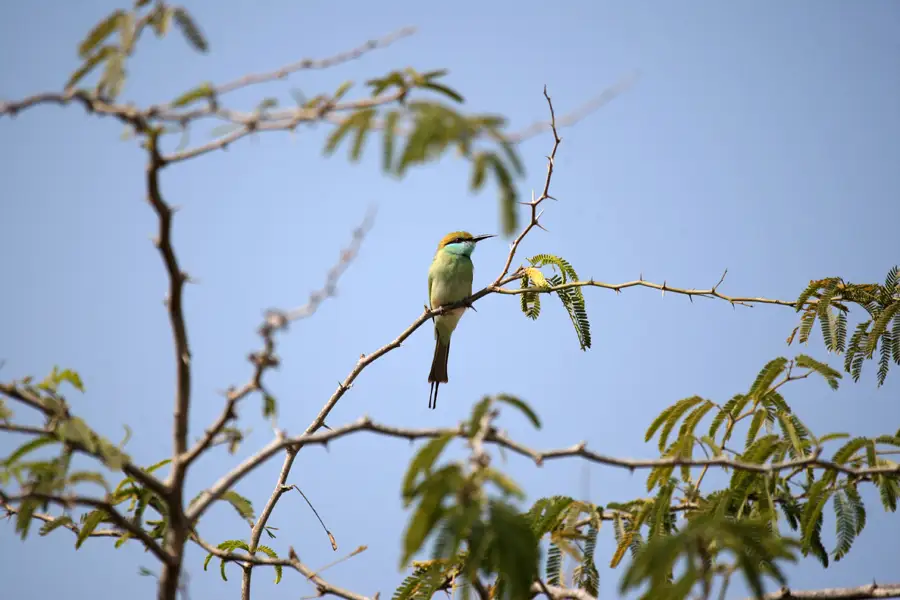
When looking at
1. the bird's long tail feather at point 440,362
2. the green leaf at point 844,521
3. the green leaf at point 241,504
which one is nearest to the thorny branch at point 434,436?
the green leaf at point 241,504

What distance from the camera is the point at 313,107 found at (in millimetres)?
2057

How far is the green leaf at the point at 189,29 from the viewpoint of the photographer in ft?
6.86

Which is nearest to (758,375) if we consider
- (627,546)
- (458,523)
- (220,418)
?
(627,546)

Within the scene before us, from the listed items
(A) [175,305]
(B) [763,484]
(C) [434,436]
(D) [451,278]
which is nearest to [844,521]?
(B) [763,484]

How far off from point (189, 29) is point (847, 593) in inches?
102

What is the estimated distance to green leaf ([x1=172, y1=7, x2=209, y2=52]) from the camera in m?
2.09

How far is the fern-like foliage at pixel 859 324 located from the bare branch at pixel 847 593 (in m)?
1.54

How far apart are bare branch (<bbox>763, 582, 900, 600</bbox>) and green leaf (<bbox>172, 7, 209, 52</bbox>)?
2368mm

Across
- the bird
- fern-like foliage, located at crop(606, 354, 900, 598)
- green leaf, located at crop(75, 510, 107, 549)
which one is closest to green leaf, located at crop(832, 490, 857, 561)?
fern-like foliage, located at crop(606, 354, 900, 598)

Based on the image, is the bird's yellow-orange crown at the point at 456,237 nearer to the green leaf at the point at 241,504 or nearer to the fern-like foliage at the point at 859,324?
the fern-like foliage at the point at 859,324

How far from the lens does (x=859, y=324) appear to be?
12.7 feet

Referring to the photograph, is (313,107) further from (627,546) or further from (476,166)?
(627,546)

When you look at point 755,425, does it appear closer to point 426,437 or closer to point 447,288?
point 426,437

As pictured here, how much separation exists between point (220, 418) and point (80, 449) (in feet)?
1.37
